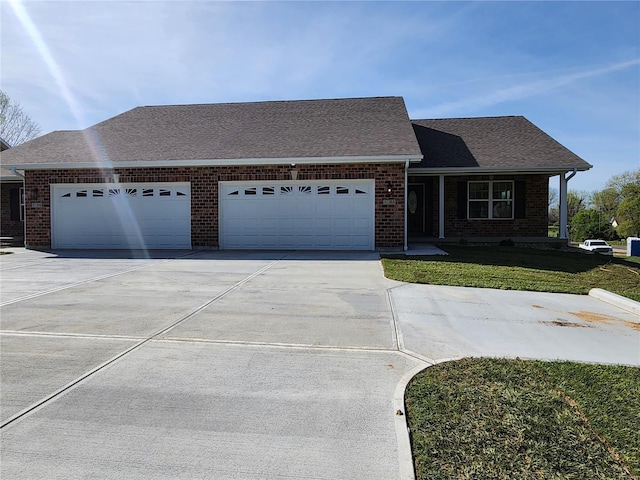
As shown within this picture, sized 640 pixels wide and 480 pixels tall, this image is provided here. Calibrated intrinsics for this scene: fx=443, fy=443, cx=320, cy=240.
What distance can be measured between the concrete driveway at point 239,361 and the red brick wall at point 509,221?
9.13m

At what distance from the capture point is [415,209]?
17922mm

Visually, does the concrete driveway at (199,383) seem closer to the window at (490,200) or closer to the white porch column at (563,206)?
the window at (490,200)

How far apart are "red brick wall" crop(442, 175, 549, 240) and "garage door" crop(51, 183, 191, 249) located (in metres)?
9.52

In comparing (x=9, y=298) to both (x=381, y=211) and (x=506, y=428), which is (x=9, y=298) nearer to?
(x=506, y=428)

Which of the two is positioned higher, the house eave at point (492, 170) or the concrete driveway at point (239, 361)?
the house eave at point (492, 170)

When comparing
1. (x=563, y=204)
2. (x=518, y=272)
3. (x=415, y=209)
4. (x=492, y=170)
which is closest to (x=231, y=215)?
(x=415, y=209)

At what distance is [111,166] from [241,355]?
11969 mm

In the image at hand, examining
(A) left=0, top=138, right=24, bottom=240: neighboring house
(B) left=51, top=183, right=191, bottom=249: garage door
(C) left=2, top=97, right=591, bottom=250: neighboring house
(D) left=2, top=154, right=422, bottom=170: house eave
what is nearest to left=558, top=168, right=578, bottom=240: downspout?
(C) left=2, top=97, right=591, bottom=250: neighboring house

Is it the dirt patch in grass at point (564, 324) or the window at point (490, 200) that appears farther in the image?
the window at point (490, 200)

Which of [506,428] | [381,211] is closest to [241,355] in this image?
[506,428]

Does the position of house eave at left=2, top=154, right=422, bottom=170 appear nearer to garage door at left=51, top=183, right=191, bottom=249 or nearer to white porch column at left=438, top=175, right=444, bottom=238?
garage door at left=51, top=183, right=191, bottom=249

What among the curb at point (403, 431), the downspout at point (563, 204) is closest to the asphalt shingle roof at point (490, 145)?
the downspout at point (563, 204)

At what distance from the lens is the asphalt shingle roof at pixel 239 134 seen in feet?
45.9

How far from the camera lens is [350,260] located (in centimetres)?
1175
